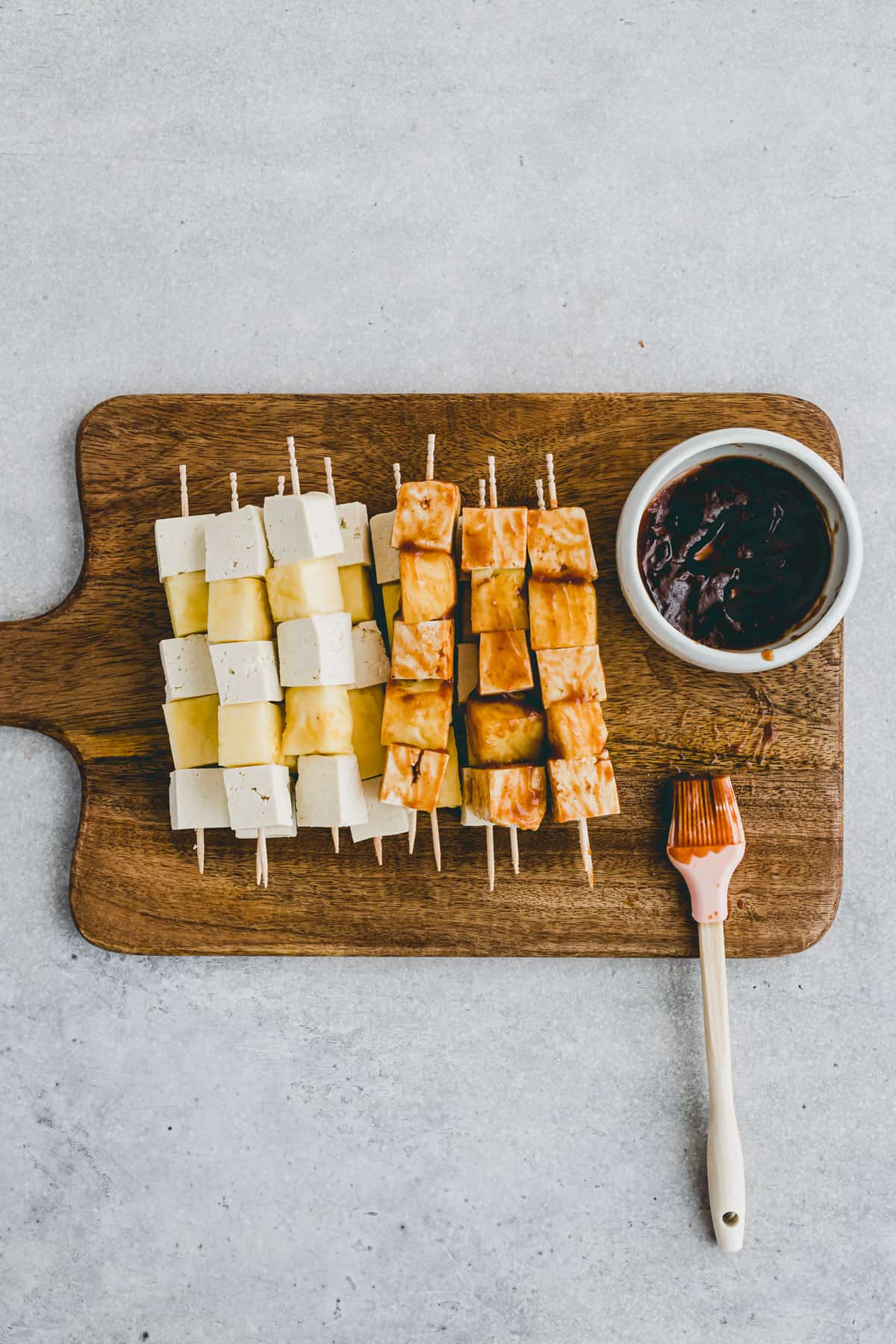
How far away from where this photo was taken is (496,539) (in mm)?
2229

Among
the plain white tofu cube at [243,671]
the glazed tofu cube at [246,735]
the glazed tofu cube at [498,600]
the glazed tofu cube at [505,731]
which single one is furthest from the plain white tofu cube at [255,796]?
the glazed tofu cube at [498,600]

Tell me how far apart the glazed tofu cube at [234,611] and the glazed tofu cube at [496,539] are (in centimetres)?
50

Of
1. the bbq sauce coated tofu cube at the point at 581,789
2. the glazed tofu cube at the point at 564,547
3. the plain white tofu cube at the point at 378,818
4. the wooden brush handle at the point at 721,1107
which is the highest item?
the glazed tofu cube at the point at 564,547

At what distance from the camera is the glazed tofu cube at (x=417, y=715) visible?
2.24 m

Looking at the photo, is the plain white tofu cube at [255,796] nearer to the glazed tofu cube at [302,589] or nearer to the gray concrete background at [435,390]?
the glazed tofu cube at [302,589]

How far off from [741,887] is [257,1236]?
5.08 feet

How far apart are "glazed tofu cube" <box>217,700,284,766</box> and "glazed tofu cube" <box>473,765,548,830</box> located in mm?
499

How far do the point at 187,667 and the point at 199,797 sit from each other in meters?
0.32

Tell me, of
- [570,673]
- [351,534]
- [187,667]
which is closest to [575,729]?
[570,673]

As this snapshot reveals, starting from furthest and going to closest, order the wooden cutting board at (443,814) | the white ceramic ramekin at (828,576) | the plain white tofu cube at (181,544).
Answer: the wooden cutting board at (443,814), the plain white tofu cube at (181,544), the white ceramic ramekin at (828,576)

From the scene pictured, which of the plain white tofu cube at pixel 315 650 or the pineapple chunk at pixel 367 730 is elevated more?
the plain white tofu cube at pixel 315 650

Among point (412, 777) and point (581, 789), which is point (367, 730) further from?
point (581, 789)

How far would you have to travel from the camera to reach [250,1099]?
2531 mm

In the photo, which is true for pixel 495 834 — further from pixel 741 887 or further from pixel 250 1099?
pixel 250 1099
